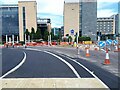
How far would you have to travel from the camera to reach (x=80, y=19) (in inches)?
5935

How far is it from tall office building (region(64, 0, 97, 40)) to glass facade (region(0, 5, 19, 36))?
2959 cm

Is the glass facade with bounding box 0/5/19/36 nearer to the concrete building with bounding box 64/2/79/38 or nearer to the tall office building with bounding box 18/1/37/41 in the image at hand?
the tall office building with bounding box 18/1/37/41

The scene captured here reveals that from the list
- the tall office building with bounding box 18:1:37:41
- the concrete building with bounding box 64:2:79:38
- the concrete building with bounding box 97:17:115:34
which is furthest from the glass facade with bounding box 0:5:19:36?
the concrete building with bounding box 97:17:115:34

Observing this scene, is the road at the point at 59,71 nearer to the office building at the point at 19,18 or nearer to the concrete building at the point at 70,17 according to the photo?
the office building at the point at 19,18

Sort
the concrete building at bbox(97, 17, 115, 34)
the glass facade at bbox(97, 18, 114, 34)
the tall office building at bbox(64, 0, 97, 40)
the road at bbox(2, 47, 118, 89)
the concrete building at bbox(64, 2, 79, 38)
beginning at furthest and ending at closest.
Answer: the glass facade at bbox(97, 18, 114, 34)
the concrete building at bbox(97, 17, 115, 34)
the concrete building at bbox(64, 2, 79, 38)
the tall office building at bbox(64, 0, 97, 40)
the road at bbox(2, 47, 118, 89)

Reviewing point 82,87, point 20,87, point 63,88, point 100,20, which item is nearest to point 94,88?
point 82,87

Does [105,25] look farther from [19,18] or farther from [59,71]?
[59,71]

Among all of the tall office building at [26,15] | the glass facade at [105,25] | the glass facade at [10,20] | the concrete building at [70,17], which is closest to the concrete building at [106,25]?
the glass facade at [105,25]

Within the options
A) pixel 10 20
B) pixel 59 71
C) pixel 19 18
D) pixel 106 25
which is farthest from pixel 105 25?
pixel 59 71

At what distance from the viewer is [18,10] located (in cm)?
13588

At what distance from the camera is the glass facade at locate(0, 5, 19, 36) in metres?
135

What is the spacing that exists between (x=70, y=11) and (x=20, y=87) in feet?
467

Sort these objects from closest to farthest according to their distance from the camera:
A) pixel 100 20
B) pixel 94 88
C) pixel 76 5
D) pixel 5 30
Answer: pixel 94 88 < pixel 5 30 < pixel 76 5 < pixel 100 20

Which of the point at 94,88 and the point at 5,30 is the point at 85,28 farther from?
the point at 94,88
